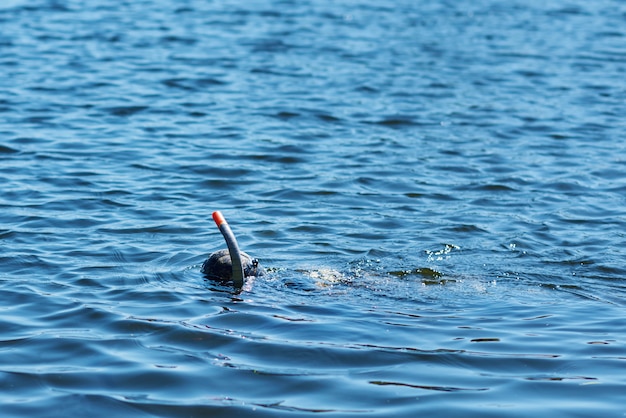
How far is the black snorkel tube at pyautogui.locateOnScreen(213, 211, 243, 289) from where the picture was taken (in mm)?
6535

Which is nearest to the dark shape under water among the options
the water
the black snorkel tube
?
the black snorkel tube

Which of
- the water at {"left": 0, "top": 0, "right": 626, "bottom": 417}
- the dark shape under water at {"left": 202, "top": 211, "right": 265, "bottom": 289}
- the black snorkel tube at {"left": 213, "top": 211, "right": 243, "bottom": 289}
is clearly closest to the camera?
the water at {"left": 0, "top": 0, "right": 626, "bottom": 417}

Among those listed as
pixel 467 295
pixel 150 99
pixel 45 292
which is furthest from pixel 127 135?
pixel 467 295

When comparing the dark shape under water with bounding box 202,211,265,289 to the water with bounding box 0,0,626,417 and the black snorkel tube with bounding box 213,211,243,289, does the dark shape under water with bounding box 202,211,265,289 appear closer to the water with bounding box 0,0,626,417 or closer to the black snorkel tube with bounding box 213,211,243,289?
the black snorkel tube with bounding box 213,211,243,289

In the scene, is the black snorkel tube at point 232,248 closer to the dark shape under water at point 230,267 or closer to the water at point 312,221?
the dark shape under water at point 230,267

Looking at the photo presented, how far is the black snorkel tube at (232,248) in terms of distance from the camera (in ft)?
21.4

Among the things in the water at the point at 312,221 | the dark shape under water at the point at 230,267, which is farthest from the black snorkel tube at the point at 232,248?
the water at the point at 312,221

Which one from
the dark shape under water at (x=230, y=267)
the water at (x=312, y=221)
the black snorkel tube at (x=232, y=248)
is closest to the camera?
the water at (x=312, y=221)

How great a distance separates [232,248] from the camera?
6.60 m

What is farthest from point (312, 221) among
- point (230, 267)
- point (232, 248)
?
point (232, 248)

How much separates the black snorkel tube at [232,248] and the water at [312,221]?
129 mm

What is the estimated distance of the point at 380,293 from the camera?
276 inches

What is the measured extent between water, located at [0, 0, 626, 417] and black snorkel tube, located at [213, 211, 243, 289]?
129 mm

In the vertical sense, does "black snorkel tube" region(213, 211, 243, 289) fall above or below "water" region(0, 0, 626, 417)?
above
